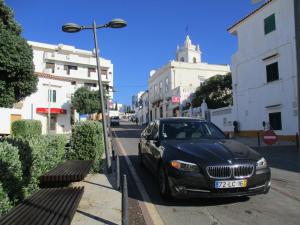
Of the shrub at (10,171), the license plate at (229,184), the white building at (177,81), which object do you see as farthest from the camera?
the white building at (177,81)

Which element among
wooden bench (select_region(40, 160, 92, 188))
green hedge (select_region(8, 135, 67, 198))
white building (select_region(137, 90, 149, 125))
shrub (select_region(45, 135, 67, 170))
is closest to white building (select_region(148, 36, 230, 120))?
white building (select_region(137, 90, 149, 125))

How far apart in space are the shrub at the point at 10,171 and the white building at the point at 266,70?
19.3 metres

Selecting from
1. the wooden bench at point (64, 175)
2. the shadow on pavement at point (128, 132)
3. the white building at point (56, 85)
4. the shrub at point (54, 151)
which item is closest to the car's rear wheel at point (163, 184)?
the wooden bench at point (64, 175)

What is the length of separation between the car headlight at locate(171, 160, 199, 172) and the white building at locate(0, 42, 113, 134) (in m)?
17.5

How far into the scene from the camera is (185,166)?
598 cm

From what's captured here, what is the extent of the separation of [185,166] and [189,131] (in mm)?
2261

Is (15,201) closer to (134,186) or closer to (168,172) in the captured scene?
(168,172)

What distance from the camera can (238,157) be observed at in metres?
6.05

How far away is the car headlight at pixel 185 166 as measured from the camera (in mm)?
5887

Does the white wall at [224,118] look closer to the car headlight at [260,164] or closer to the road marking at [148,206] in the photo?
the road marking at [148,206]

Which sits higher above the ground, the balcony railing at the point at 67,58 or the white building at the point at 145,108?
the balcony railing at the point at 67,58

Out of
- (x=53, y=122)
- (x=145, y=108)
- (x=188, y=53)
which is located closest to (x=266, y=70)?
(x=53, y=122)

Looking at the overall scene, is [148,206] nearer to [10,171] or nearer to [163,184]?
[163,184]

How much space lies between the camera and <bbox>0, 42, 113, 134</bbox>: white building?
3894 cm
